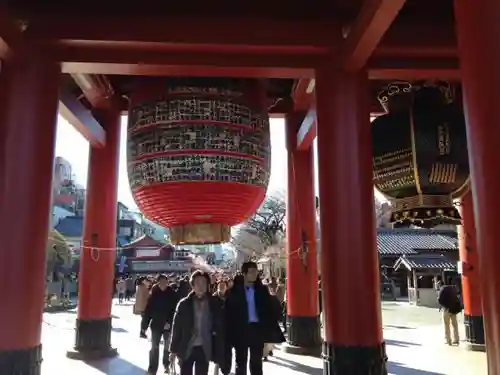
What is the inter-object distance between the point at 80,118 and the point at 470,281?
22.3 ft

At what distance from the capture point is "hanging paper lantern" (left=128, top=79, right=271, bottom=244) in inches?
164

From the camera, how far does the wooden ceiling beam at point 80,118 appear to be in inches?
247

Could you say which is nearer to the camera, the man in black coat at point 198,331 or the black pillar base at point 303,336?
the man in black coat at point 198,331

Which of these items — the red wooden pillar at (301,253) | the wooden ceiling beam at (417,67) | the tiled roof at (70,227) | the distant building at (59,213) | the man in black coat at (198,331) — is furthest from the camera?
the distant building at (59,213)

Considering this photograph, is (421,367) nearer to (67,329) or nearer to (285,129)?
(285,129)

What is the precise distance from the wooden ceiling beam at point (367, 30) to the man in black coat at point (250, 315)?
213cm

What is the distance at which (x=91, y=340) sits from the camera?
7531 millimetres

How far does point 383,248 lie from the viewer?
2559 centimetres

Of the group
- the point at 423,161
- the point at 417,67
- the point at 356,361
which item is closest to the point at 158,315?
the point at 356,361

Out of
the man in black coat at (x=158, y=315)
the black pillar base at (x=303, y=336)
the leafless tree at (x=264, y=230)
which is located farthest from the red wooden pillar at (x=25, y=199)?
the leafless tree at (x=264, y=230)

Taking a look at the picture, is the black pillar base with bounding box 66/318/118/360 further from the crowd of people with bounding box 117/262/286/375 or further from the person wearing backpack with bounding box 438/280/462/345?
the person wearing backpack with bounding box 438/280/462/345

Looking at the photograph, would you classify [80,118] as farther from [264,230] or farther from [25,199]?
[264,230]

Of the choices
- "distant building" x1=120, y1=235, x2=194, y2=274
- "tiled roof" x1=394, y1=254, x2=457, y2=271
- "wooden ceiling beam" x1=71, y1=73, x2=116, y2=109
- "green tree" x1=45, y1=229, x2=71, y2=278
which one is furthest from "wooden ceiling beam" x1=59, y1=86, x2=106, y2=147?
"distant building" x1=120, y1=235, x2=194, y2=274

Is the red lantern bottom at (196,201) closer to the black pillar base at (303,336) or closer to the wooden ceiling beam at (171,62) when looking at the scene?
the wooden ceiling beam at (171,62)
